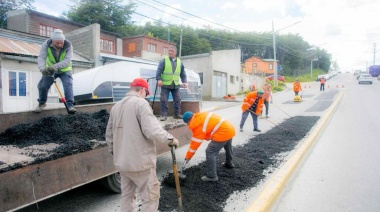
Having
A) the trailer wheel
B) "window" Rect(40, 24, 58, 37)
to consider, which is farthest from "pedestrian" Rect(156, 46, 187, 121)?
"window" Rect(40, 24, 58, 37)

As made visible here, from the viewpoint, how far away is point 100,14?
117 ft

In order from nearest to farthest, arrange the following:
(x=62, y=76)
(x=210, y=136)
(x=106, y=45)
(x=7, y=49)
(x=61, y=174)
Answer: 1. (x=61, y=174)
2. (x=210, y=136)
3. (x=62, y=76)
4. (x=7, y=49)
5. (x=106, y=45)

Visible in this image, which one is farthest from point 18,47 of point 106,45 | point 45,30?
point 106,45

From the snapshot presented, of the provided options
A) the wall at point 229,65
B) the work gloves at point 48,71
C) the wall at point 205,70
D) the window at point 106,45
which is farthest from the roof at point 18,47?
the wall at point 229,65

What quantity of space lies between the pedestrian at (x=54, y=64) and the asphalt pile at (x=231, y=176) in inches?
89.8

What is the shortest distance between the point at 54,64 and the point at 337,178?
5.25 meters

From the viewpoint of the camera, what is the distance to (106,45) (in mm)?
26594

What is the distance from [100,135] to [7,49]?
34.1 ft

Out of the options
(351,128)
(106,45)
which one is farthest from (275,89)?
(351,128)

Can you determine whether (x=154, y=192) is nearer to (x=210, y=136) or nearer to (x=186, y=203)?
(x=186, y=203)

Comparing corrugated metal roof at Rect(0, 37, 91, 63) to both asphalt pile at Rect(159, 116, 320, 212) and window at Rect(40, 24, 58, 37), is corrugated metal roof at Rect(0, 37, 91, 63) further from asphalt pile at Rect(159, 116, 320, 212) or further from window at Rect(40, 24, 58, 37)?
asphalt pile at Rect(159, 116, 320, 212)

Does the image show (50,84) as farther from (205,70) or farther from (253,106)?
(205,70)

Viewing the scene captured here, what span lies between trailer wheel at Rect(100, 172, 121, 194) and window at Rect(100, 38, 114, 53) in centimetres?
2332

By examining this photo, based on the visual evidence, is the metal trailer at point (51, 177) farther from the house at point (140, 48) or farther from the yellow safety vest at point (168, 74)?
the house at point (140, 48)
